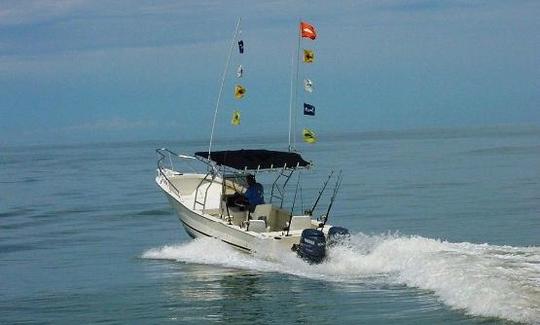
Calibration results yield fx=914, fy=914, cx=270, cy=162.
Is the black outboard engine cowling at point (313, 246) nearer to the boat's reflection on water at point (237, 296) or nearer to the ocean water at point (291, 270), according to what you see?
the ocean water at point (291, 270)

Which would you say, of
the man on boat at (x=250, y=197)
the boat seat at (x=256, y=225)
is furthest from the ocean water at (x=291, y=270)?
the man on boat at (x=250, y=197)

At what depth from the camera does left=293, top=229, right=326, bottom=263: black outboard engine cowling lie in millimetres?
19688

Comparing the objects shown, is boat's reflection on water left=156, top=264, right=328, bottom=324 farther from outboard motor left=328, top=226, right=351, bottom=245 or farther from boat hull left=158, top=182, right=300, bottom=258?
outboard motor left=328, top=226, right=351, bottom=245

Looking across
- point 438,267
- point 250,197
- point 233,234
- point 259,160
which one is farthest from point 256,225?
point 438,267

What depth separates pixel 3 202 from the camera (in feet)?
146

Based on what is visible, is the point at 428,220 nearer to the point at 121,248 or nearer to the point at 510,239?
the point at 510,239

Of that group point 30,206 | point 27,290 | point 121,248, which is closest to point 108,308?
point 27,290

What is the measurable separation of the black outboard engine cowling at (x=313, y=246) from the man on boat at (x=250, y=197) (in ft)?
10.7

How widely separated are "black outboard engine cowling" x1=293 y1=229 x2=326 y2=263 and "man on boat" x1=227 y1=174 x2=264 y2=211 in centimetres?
326

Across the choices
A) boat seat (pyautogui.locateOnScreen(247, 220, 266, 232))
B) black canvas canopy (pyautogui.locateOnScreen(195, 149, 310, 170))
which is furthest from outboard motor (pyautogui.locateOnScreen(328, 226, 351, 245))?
black canvas canopy (pyautogui.locateOnScreen(195, 149, 310, 170))

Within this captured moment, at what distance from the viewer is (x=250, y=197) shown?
910 inches

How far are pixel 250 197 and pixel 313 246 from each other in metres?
3.82

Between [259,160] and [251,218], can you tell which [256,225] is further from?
[259,160]

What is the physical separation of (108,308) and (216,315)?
7.92 ft
